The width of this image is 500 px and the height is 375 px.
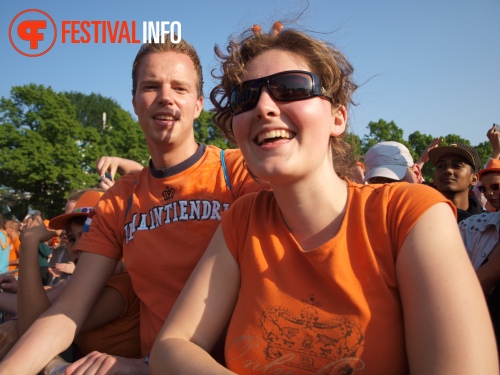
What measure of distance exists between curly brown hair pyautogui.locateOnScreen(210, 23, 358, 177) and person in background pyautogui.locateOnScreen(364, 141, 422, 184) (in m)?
2.56

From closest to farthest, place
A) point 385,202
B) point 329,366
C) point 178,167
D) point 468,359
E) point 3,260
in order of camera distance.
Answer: point 468,359 < point 329,366 < point 385,202 < point 178,167 < point 3,260

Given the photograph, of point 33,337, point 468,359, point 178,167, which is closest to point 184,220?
point 178,167

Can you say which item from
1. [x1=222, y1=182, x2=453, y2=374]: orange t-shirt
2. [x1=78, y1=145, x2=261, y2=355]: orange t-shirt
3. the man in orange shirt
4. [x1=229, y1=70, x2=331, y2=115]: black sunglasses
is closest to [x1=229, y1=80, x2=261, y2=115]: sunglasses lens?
[x1=229, y1=70, x2=331, y2=115]: black sunglasses

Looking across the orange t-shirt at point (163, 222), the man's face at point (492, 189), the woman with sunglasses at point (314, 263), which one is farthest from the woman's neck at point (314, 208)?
the man's face at point (492, 189)

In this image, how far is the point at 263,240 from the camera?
182 cm

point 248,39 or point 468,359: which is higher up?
point 248,39

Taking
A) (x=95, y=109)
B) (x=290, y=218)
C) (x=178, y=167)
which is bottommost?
(x=290, y=218)

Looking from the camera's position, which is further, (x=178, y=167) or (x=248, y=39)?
(x=178, y=167)

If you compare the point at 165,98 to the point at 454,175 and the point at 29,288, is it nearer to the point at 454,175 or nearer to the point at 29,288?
the point at 29,288

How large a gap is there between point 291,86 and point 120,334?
1.94 metres

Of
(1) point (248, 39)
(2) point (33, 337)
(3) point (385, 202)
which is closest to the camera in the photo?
(3) point (385, 202)

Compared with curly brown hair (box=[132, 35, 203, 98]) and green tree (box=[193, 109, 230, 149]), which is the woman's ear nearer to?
curly brown hair (box=[132, 35, 203, 98])

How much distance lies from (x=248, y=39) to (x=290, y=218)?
0.80 meters

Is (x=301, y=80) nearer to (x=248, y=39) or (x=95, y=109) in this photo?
(x=248, y=39)
